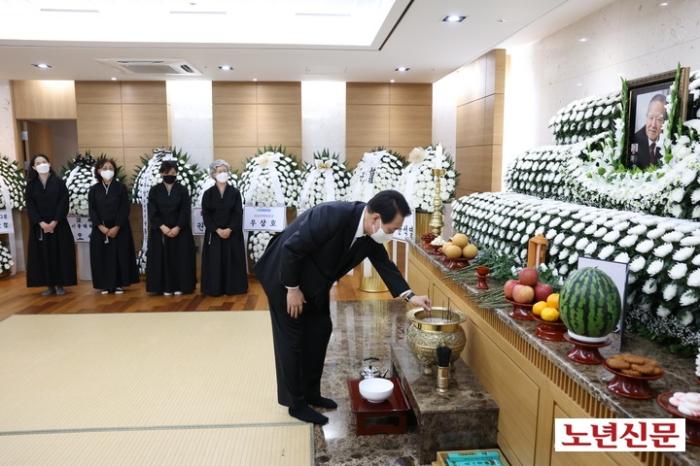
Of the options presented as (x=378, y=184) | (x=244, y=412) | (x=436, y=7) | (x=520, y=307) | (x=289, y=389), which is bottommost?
(x=244, y=412)

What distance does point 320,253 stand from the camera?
107 inches

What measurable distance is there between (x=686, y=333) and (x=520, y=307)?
0.66m

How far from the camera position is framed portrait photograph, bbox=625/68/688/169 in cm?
244

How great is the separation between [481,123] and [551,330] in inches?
233

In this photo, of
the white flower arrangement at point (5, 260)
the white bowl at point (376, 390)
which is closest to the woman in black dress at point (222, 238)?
the white flower arrangement at point (5, 260)

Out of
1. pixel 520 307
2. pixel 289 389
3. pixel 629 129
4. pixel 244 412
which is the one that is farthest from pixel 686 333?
pixel 244 412

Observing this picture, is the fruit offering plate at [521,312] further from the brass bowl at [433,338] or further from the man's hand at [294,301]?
the man's hand at [294,301]

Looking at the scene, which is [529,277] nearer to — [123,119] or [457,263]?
[457,263]

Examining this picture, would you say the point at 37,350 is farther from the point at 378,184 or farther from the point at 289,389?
the point at 378,184

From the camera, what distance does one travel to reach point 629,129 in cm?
275

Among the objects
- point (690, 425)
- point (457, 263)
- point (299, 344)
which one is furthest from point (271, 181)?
point (690, 425)

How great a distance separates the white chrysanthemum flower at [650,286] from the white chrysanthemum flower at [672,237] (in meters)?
0.16

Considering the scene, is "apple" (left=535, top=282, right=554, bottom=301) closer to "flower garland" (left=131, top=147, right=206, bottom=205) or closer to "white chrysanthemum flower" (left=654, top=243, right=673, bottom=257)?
"white chrysanthemum flower" (left=654, top=243, right=673, bottom=257)

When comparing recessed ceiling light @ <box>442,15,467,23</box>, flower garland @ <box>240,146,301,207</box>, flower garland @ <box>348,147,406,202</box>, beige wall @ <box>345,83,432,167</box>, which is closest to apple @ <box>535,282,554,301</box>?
recessed ceiling light @ <box>442,15,467,23</box>
